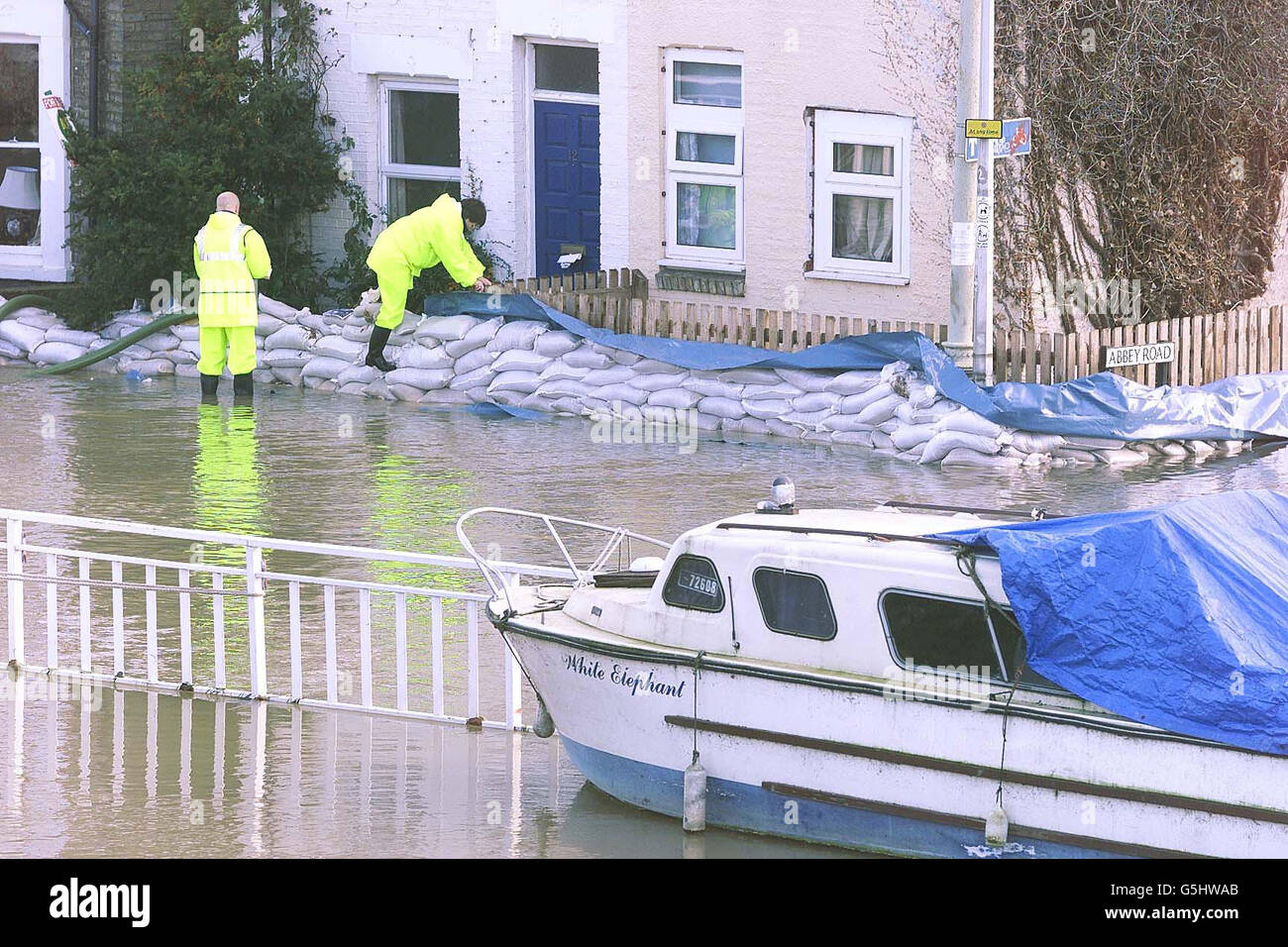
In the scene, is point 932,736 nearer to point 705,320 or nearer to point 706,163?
point 705,320

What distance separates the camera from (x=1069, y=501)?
15094 mm

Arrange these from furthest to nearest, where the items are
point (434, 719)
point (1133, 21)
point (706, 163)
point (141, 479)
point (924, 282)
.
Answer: point (706, 163) → point (924, 282) → point (1133, 21) → point (141, 479) → point (434, 719)

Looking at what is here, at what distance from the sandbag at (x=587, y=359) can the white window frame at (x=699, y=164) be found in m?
2.68

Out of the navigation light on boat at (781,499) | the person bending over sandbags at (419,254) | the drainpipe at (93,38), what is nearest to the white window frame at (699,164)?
the person bending over sandbags at (419,254)

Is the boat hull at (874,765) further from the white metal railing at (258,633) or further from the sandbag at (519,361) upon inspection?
the sandbag at (519,361)

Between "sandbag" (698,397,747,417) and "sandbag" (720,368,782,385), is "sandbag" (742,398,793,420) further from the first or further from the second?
"sandbag" (720,368,782,385)

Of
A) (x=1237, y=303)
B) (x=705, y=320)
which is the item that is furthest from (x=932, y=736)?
(x=1237, y=303)

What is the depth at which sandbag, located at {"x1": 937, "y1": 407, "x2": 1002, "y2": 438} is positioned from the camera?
54.4 feet

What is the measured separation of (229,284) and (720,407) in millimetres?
4797

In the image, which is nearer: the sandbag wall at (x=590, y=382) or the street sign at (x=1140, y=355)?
the sandbag wall at (x=590, y=382)

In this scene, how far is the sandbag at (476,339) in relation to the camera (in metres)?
19.2

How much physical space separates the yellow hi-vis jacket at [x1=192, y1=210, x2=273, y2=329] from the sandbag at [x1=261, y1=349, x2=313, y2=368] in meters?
0.93
